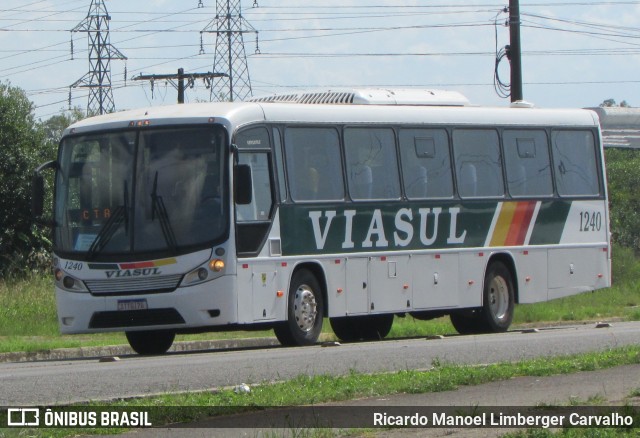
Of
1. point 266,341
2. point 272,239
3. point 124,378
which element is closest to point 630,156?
point 266,341

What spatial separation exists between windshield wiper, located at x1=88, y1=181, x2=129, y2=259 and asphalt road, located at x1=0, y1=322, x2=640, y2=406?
2175mm

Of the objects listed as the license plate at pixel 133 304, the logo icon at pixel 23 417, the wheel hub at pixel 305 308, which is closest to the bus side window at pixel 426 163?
the wheel hub at pixel 305 308

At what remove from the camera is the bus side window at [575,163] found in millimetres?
24125

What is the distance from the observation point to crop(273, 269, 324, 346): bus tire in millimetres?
19328

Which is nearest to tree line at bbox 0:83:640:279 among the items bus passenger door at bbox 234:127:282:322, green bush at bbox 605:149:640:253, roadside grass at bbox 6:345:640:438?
bus passenger door at bbox 234:127:282:322

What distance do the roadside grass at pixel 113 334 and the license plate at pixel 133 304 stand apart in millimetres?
4075

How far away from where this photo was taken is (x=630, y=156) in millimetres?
76125

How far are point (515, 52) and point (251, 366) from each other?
20.0 meters

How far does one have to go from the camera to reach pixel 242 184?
18422mm

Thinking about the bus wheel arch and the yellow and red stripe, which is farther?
the yellow and red stripe

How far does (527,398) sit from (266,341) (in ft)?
49.9

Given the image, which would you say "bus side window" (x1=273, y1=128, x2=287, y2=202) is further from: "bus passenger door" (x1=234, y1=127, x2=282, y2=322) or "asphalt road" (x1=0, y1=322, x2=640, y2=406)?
"asphalt road" (x1=0, y1=322, x2=640, y2=406)

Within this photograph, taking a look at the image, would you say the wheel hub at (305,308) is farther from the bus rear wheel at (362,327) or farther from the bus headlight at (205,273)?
the bus rear wheel at (362,327)

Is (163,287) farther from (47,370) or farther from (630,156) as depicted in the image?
(630,156)
